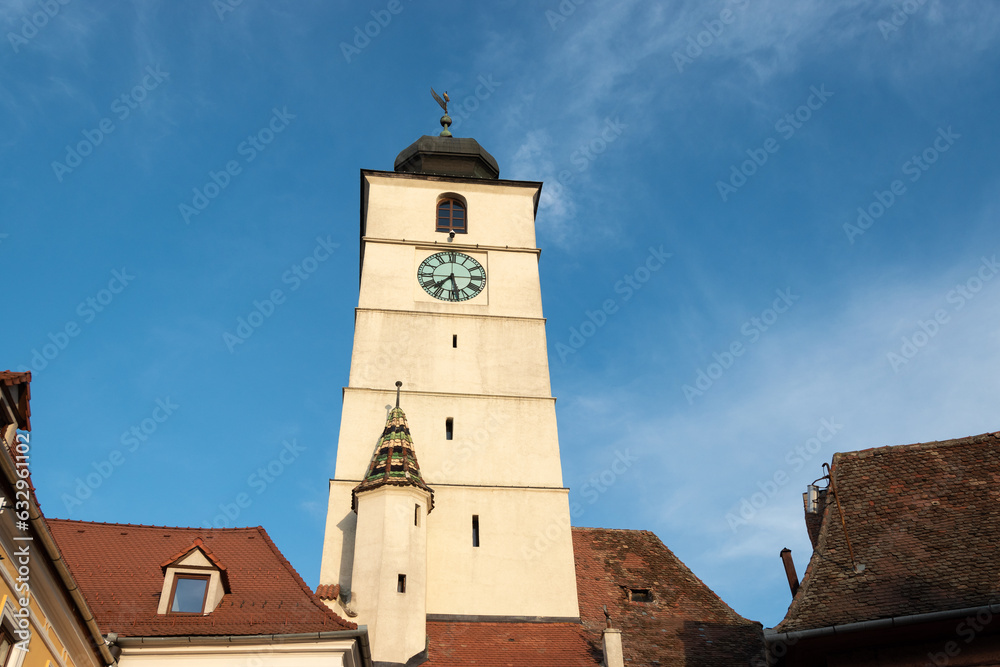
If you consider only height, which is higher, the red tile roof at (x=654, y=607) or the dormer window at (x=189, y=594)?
the red tile roof at (x=654, y=607)

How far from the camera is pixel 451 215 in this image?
3048 cm

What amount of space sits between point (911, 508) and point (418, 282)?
15.3 metres

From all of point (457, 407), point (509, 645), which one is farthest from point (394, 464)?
point (509, 645)

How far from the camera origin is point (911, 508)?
50.9 feet

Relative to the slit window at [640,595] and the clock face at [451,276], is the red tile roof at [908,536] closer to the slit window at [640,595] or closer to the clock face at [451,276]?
the slit window at [640,595]

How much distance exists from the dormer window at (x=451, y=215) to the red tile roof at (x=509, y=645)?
13113mm

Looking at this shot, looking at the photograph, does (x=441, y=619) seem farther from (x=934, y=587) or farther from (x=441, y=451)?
(x=934, y=587)

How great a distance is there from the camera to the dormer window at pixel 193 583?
15.4 metres

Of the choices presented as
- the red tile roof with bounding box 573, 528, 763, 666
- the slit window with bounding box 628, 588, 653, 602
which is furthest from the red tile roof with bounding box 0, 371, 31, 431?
the slit window with bounding box 628, 588, 653, 602

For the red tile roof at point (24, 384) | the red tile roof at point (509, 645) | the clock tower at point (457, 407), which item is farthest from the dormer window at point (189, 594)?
the red tile roof at point (24, 384)

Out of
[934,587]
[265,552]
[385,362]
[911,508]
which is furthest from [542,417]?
[934,587]

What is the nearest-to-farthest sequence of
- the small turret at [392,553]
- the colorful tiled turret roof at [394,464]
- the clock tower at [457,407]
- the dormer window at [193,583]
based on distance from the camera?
1. the dormer window at [193,583]
2. the small turret at [392,553]
3. the colorful tiled turret roof at [394,464]
4. the clock tower at [457,407]

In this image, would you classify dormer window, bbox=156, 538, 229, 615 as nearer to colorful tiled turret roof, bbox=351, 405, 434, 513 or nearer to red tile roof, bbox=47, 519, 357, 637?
red tile roof, bbox=47, 519, 357, 637

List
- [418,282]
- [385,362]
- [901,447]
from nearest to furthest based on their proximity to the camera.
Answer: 1. [901,447]
2. [385,362]
3. [418,282]
